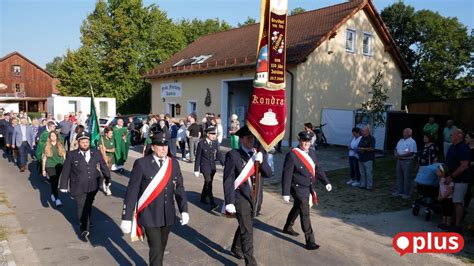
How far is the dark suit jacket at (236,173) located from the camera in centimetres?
526

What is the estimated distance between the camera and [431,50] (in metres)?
37.2

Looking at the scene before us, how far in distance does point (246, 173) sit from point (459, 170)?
13.0 ft

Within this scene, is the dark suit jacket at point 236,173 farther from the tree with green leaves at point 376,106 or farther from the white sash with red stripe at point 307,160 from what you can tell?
the tree with green leaves at point 376,106

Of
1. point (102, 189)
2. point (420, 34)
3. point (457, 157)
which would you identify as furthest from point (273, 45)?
point (420, 34)

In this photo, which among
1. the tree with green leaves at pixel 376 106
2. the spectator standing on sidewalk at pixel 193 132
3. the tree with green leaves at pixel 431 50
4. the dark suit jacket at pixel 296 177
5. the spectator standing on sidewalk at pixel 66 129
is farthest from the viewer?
the tree with green leaves at pixel 431 50

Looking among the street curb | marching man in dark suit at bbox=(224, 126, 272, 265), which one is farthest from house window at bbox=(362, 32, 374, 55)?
the street curb

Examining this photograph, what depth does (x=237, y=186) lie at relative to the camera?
17.6 feet

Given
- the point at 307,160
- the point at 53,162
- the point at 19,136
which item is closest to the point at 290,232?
the point at 307,160

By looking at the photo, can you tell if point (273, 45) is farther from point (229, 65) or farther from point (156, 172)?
point (229, 65)

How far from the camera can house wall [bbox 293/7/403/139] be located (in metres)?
19.7

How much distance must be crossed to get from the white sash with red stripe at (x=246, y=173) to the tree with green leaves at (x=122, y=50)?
111 feet

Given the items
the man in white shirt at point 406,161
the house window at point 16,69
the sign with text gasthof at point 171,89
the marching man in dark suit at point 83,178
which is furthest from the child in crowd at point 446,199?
the house window at point 16,69

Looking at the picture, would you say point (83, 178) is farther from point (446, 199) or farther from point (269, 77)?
point (446, 199)

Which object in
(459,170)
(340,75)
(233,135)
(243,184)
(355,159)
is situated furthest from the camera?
(340,75)
